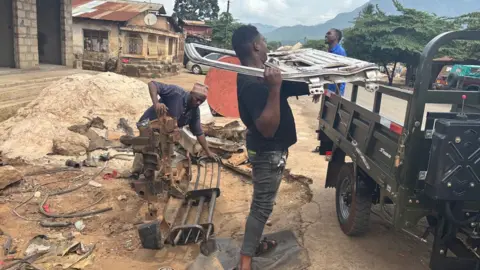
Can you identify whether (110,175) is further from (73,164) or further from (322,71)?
(322,71)

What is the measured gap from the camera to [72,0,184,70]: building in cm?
2159

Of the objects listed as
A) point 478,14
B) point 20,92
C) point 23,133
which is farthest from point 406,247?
point 478,14

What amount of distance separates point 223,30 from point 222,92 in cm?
3431

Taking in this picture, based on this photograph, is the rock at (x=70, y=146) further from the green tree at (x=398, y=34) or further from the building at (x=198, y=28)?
the building at (x=198, y=28)

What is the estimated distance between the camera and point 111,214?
4.51 meters

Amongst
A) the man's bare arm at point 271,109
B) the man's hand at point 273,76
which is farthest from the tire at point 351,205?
the man's hand at point 273,76

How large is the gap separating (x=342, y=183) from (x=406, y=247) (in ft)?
2.89

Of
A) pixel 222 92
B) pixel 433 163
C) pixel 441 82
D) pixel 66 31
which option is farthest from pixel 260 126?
pixel 66 31

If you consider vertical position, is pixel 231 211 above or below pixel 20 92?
below

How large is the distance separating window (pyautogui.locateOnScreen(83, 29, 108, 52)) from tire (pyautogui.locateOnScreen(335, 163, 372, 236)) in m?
20.4

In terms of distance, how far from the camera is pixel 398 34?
81.1ft

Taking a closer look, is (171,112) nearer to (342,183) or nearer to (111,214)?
(111,214)

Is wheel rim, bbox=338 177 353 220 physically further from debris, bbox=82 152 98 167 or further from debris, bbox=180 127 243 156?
debris, bbox=82 152 98 167

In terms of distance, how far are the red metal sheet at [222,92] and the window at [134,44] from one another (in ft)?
44.6
